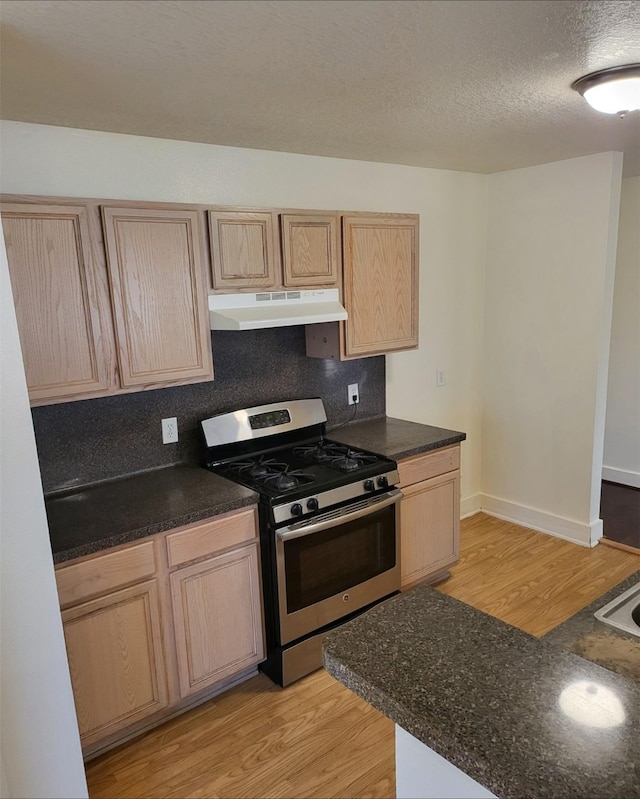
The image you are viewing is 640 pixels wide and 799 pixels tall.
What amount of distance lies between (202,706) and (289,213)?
7.24 feet

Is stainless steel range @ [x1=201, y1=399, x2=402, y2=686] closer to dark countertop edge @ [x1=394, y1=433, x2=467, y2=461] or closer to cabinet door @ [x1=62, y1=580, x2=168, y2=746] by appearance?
dark countertop edge @ [x1=394, y1=433, x2=467, y2=461]

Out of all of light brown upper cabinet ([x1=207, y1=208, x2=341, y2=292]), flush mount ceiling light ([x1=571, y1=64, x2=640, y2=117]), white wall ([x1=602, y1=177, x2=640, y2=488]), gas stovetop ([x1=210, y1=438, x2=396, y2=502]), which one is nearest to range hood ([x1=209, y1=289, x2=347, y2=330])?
light brown upper cabinet ([x1=207, y1=208, x2=341, y2=292])

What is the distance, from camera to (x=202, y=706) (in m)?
2.45

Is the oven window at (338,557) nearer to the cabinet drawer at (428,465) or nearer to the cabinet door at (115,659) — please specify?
the cabinet drawer at (428,465)

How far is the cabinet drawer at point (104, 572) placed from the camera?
1967mm

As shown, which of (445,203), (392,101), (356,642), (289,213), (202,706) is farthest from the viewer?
(445,203)

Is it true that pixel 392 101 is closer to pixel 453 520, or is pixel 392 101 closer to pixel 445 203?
pixel 445 203

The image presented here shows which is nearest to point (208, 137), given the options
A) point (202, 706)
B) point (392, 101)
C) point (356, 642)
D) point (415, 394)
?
point (392, 101)

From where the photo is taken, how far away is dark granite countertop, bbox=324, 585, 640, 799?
0.73 meters

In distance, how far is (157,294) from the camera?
233cm

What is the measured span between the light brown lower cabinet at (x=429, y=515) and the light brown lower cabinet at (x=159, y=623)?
3.01ft

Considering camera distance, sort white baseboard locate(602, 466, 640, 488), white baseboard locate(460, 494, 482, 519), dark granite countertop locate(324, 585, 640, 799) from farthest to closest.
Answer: white baseboard locate(602, 466, 640, 488) → white baseboard locate(460, 494, 482, 519) → dark granite countertop locate(324, 585, 640, 799)

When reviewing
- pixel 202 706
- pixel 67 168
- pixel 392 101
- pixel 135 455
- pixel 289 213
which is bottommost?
pixel 202 706

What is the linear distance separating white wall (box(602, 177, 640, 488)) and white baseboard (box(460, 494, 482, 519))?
4.46 ft
